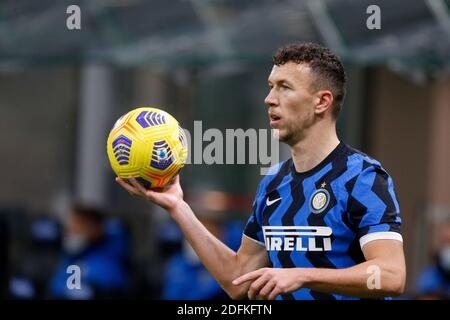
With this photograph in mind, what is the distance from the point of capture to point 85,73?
13125 millimetres

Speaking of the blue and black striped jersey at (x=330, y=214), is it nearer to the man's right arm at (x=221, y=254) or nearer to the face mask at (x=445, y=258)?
the man's right arm at (x=221, y=254)

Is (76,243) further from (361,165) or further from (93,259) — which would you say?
(361,165)

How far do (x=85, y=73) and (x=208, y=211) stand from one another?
9.57 ft

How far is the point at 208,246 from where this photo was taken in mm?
5250

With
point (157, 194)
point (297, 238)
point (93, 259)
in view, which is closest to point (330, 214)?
point (297, 238)

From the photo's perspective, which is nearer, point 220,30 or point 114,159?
point 114,159

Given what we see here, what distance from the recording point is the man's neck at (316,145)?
5.14 meters

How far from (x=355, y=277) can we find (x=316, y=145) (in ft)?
2.57

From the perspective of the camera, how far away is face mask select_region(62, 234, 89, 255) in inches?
405

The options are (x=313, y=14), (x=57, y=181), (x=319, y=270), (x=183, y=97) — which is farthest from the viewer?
(x=57, y=181)

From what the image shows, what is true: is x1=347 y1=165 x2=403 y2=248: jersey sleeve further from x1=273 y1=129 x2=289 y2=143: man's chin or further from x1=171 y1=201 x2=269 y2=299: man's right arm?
x1=171 y1=201 x2=269 y2=299: man's right arm

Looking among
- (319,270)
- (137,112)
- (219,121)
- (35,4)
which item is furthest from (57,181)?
(319,270)
